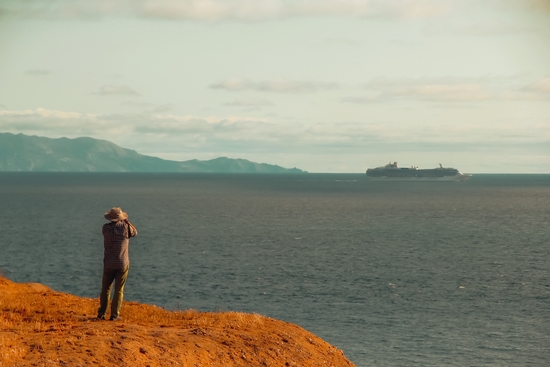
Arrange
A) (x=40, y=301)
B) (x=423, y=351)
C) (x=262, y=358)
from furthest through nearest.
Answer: (x=423, y=351) → (x=40, y=301) → (x=262, y=358)

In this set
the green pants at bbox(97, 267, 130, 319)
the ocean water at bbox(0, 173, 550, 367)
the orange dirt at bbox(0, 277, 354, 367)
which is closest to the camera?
the orange dirt at bbox(0, 277, 354, 367)

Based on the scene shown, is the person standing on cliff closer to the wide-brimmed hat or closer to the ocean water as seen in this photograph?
the wide-brimmed hat

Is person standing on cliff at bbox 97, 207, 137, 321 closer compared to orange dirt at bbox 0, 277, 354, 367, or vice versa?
orange dirt at bbox 0, 277, 354, 367

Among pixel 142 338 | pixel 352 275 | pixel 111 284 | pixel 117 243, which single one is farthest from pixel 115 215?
pixel 352 275

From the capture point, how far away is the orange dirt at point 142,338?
46.4 feet

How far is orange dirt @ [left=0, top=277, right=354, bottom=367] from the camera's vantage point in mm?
14141

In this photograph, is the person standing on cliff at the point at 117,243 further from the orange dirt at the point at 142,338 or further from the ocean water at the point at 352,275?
the ocean water at the point at 352,275

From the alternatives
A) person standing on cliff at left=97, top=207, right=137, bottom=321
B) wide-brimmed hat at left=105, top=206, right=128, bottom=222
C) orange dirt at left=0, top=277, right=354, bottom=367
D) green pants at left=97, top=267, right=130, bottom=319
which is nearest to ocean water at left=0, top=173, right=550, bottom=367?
orange dirt at left=0, top=277, right=354, bottom=367

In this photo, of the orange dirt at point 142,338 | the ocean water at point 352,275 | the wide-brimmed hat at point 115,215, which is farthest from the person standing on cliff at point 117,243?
the ocean water at point 352,275

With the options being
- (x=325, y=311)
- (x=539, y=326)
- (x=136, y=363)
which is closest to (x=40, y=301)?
(x=136, y=363)

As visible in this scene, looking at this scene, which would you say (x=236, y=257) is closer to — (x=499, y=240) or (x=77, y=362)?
(x=499, y=240)

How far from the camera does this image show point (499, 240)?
8288 cm

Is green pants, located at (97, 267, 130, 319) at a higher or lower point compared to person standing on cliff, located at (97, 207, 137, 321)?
lower

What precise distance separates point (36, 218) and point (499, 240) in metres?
73.6
